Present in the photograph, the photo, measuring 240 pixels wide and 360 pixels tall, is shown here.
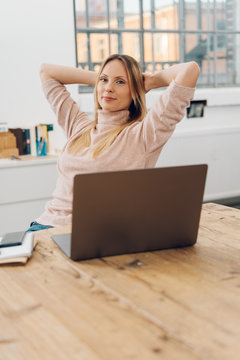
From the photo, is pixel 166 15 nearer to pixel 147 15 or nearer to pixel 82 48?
pixel 147 15

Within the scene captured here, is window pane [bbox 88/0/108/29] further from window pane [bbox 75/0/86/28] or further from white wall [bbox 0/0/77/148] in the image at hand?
white wall [bbox 0/0/77/148]

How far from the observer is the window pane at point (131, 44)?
13.7ft

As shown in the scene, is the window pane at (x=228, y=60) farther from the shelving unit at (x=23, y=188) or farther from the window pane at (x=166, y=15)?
the shelving unit at (x=23, y=188)

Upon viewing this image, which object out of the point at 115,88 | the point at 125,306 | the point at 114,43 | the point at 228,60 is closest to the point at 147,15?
the point at 114,43

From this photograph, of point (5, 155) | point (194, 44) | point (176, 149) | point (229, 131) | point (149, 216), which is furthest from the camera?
point (194, 44)

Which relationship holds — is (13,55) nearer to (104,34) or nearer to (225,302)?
(104,34)

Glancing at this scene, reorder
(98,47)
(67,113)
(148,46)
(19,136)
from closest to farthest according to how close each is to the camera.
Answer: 1. (67,113)
2. (19,136)
3. (98,47)
4. (148,46)

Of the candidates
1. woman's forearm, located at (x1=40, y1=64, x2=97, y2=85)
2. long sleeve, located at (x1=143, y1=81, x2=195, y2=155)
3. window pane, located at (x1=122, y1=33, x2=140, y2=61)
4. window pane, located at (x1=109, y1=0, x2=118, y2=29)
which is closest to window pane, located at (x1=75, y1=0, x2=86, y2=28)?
window pane, located at (x1=109, y1=0, x2=118, y2=29)

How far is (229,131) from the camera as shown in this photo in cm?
429

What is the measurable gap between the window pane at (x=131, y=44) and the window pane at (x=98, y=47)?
6.8 inches

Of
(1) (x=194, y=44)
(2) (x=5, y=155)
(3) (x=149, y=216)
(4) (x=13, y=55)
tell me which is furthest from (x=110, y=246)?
(1) (x=194, y=44)

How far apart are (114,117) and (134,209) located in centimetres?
82

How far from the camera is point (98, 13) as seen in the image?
406cm

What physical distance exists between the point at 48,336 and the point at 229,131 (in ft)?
12.2
